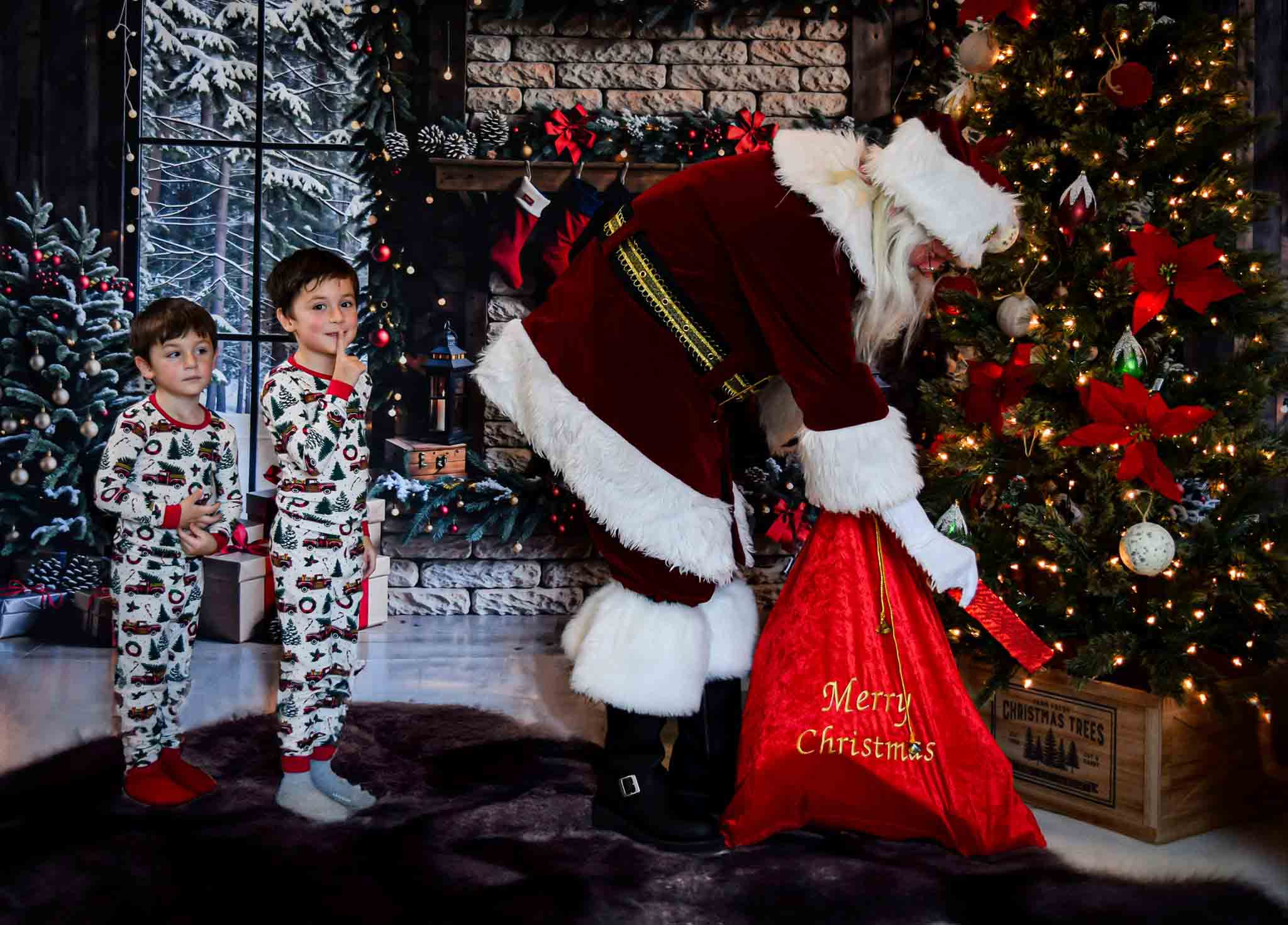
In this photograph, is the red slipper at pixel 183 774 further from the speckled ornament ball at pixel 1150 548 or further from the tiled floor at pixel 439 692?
the speckled ornament ball at pixel 1150 548

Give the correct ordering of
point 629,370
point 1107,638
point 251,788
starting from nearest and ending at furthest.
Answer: point 629,370, point 1107,638, point 251,788

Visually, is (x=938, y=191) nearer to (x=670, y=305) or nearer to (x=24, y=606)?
(x=670, y=305)

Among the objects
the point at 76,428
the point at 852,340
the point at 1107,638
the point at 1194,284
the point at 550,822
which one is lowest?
the point at 550,822

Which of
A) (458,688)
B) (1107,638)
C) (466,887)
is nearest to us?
(466,887)

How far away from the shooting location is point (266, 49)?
4188 mm

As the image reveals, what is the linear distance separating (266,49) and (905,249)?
131 inches

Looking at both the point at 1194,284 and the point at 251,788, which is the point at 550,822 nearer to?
the point at 251,788

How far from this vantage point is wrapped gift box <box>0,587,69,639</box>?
143 inches

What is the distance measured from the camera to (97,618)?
363 centimetres

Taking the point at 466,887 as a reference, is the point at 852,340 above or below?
above

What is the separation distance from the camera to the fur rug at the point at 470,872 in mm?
1738

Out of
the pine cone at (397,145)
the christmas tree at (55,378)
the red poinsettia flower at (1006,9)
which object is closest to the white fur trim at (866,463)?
the red poinsettia flower at (1006,9)

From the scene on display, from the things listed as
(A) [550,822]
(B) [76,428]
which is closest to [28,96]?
(B) [76,428]

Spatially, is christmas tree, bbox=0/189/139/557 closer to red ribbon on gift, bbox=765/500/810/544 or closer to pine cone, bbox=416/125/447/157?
pine cone, bbox=416/125/447/157
